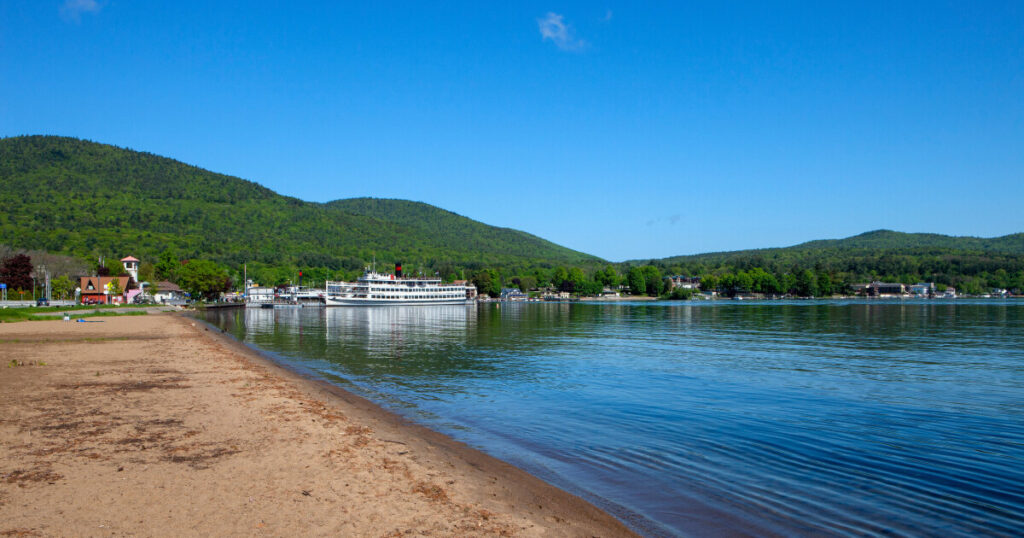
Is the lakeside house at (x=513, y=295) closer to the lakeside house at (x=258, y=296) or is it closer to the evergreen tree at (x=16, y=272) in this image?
the lakeside house at (x=258, y=296)

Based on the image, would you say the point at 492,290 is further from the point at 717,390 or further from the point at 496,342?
the point at 717,390

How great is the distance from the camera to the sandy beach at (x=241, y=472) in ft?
22.7

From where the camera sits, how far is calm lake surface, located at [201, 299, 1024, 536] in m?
8.73

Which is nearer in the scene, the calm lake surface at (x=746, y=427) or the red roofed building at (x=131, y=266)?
Answer: the calm lake surface at (x=746, y=427)

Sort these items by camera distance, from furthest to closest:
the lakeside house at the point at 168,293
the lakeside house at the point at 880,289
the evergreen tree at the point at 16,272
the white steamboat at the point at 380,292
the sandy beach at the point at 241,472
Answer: the lakeside house at the point at 880,289
the white steamboat at the point at 380,292
the lakeside house at the point at 168,293
the evergreen tree at the point at 16,272
the sandy beach at the point at 241,472

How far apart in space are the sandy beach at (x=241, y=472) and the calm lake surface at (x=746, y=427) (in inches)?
Answer: 52.5

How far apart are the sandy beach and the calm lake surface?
1.33 meters

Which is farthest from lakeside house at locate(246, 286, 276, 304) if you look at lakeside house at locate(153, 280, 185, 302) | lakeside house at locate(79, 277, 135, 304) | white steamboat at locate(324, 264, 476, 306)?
lakeside house at locate(79, 277, 135, 304)

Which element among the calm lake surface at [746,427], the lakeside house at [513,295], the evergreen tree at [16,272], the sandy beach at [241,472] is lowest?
the lakeside house at [513,295]

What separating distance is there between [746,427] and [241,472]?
10.9 m

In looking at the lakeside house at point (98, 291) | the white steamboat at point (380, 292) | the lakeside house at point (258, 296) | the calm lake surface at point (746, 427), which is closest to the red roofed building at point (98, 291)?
the lakeside house at point (98, 291)

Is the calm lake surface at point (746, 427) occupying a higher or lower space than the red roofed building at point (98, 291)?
lower

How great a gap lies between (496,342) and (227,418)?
27408mm

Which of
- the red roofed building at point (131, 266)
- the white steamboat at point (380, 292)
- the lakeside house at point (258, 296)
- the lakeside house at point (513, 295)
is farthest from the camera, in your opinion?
the lakeside house at point (513, 295)
